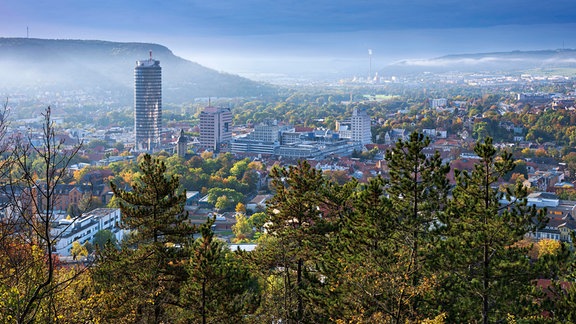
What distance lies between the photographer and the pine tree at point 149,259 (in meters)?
5.67

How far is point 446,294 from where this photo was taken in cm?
579

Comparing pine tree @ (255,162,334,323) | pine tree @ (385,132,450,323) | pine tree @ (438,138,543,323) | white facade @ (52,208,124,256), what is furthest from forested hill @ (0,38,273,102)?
pine tree @ (438,138,543,323)

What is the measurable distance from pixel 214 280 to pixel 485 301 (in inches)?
97.1

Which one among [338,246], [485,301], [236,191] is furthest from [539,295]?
[236,191]

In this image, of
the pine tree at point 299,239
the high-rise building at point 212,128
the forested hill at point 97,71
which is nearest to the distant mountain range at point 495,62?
the forested hill at point 97,71

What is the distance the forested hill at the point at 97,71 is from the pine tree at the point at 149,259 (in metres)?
89.3

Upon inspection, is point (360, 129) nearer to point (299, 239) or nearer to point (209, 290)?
point (299, 239)

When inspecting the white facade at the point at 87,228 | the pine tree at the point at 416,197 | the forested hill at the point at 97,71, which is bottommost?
the white facade at the point at 87,228

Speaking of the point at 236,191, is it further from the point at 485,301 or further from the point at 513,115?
the point at 513,115

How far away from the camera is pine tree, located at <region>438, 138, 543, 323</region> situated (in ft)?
18.4

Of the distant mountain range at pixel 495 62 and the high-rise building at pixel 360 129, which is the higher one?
the distant mountain range at pixel 495 62

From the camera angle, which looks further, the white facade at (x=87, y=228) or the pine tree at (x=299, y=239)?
the white facade at (x=87, y=228)

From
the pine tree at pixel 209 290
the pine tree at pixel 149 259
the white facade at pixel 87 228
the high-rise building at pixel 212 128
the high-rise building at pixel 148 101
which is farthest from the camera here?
the high-rise building at pixel 148 101

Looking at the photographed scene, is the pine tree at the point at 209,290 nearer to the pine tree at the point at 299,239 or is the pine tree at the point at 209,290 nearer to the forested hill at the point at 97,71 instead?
the pine tree at the point at 299,239
